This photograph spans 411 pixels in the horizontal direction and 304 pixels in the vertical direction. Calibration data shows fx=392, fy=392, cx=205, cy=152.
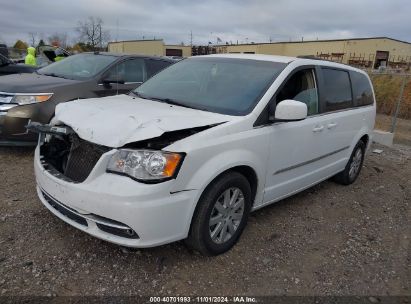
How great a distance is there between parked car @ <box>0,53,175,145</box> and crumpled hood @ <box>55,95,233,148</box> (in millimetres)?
2068

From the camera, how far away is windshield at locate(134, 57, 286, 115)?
3688 mm

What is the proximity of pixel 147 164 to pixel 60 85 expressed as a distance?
366 centimetres

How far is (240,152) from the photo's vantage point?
3344 mm

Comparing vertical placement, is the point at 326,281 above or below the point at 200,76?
below

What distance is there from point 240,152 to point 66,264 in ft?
5.52

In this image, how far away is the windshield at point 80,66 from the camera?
652cm

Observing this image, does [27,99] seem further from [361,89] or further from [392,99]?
[392,99]

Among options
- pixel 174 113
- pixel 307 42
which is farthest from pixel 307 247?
pixel 307 42

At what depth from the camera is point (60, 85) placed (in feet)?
19.2

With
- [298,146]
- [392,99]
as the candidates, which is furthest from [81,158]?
[392,99]

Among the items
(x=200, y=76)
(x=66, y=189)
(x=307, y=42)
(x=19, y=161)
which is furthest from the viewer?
(x=307, y=42)

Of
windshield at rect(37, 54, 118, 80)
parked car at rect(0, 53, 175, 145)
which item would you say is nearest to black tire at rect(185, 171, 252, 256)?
parked car at rect(0, 53, 175, 145)

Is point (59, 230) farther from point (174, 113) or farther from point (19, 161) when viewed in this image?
point (19, 161)

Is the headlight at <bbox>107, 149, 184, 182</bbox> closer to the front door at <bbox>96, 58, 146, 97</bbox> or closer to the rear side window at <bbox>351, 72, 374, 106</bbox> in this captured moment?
the rear side window at <bbox>351, 72, 374, 106</bbox>
